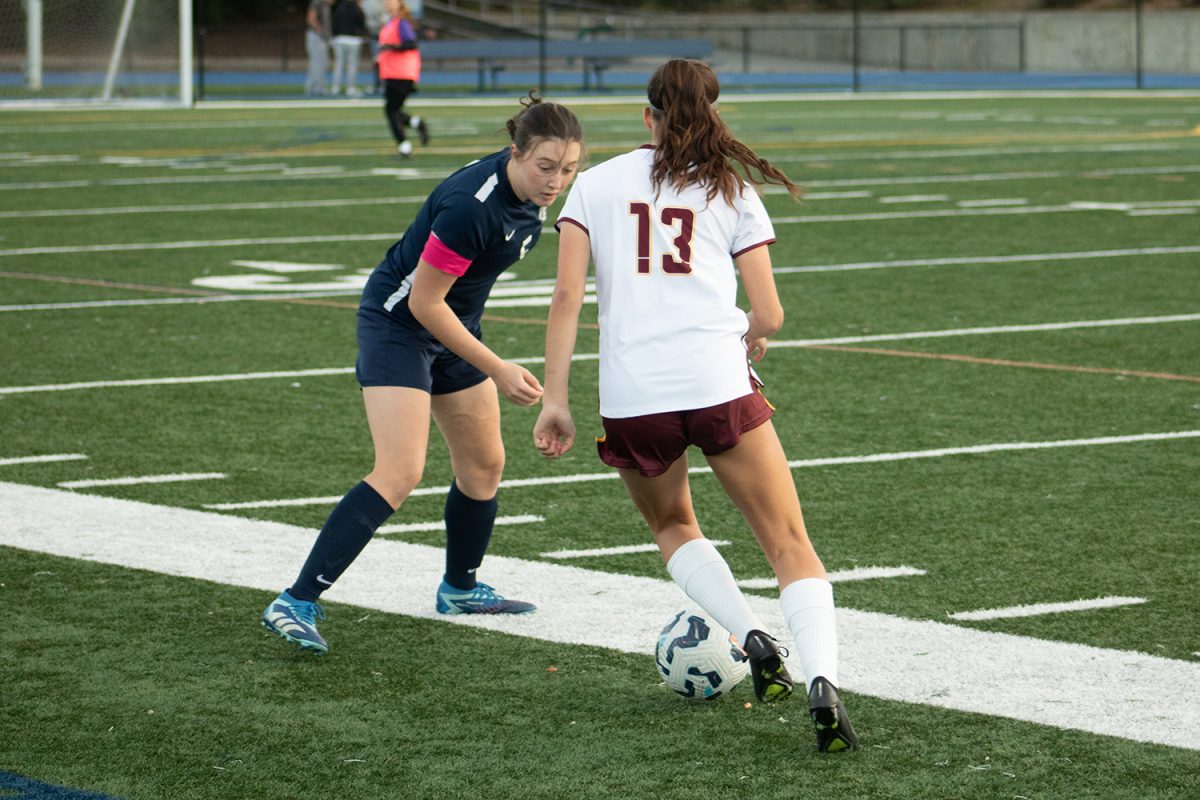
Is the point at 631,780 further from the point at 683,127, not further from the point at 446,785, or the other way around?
the point at 683,127

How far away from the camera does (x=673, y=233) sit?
4.72m

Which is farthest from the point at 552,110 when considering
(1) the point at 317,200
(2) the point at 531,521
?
(1) the point at 317,200

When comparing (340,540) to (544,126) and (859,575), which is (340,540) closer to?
(544,126)

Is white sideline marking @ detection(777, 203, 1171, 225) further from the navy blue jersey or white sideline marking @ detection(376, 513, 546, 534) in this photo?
the navy blue jersey

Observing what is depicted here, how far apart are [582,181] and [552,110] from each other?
0.47 meters

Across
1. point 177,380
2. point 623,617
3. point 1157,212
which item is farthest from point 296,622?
point 1157,212

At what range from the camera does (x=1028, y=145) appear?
84.8ft

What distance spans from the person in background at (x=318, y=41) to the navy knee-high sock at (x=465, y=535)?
32.3m

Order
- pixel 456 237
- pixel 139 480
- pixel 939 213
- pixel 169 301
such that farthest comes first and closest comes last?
pixel 939 213
pixel 169 301
pixel 139 480
pixel 456 237

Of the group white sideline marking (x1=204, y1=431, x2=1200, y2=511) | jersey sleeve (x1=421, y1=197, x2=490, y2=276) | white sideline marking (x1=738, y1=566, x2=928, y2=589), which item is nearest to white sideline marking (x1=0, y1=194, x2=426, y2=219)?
white sideline marking (x1=204, y1=431, x2=1200, y2=511)

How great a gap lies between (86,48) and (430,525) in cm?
2360

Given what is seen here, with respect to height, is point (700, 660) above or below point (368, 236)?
below

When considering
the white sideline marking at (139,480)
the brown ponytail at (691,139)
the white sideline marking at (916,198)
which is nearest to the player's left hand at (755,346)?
the brown ponytail at (691,139)

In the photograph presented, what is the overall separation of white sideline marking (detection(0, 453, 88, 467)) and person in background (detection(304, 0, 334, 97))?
2991 centimetres
